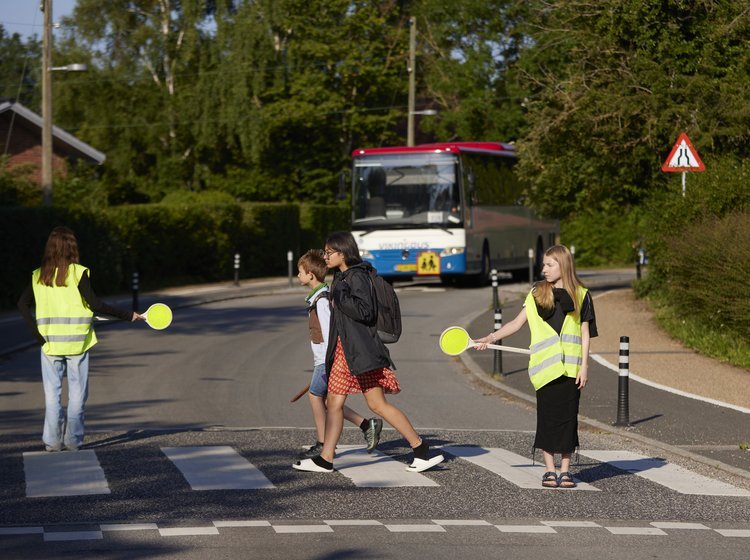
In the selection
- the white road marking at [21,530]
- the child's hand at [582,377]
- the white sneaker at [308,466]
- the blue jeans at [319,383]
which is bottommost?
the white sneaker at [308,466]

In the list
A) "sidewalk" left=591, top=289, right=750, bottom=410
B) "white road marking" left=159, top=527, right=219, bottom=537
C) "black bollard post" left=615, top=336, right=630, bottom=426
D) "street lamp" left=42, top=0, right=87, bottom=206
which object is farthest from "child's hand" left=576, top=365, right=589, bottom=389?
"street lamp" left=42, top=0, right=87, bottom=206

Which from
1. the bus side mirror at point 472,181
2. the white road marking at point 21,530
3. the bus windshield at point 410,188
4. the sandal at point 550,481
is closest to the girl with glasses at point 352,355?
the sandal at point 550,481

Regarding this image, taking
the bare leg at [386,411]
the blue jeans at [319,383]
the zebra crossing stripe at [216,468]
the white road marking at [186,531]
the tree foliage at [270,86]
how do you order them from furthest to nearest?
the tree foliage at [270,86]
the blue jeans at [319,383]
the bare leg at [386,411]
the zebra crossing stripe at [216,468]
the white road marking at [186,531]

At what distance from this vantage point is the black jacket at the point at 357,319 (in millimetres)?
9305

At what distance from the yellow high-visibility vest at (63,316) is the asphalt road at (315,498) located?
0.82 m

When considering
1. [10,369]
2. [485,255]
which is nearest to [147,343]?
[10,369]

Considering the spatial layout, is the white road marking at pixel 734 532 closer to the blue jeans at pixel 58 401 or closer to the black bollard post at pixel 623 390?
the black bollard post at pixel 623 390

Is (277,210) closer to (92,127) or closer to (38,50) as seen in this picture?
(92,127)

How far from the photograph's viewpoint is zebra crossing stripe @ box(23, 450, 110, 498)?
8930 mm

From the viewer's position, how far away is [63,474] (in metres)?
9.61

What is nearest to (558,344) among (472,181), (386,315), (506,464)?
(386,315)

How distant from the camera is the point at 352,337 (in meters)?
9.40

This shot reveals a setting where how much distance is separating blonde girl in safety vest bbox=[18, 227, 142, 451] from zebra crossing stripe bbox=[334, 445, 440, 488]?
193 centimetres

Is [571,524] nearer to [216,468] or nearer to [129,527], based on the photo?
[129,527]
